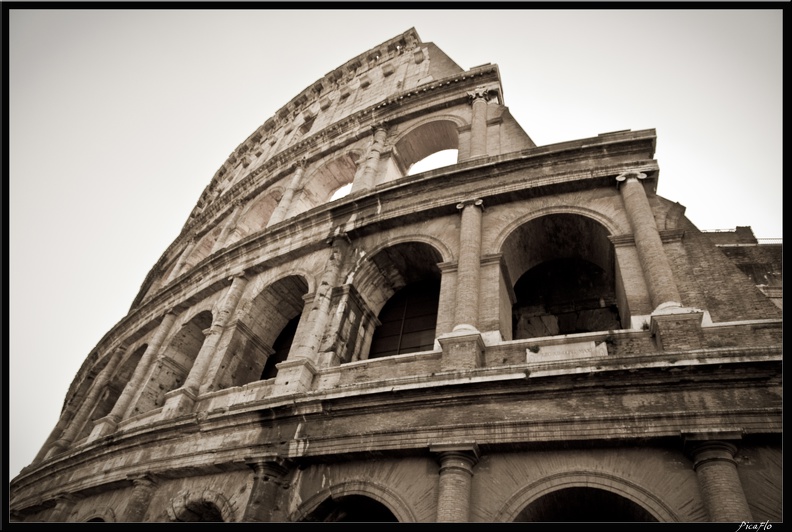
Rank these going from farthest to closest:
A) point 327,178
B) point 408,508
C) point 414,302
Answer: point 327,178 < point 414,302 < point 408,508

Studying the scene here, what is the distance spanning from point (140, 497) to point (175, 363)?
3.91 meters

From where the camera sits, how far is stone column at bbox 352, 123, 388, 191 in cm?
1170

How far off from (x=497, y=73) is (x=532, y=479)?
393 inches

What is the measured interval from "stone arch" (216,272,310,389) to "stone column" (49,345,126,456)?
588cm

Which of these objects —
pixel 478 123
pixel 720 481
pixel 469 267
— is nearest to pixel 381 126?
pixel 478 123

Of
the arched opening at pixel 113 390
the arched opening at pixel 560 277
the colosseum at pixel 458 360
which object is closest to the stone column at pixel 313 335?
the colosseum at pixel 458 360

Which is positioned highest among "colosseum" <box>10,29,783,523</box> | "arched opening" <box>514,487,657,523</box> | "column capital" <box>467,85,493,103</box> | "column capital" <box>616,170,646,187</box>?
"column capital" <box>467,85,493,103</box>

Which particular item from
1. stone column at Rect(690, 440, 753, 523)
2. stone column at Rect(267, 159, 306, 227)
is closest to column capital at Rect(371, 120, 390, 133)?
stone column at Rect(267, 159, 306, 227)

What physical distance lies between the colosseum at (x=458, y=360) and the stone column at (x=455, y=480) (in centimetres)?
3

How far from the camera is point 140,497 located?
7.79 m

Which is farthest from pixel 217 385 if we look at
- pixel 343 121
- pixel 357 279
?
pixel 343 121

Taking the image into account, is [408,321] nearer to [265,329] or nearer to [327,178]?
[265,329]

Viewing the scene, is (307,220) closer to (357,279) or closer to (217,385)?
(357,279)

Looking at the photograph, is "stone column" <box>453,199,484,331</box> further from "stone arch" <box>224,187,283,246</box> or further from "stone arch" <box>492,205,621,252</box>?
"stone arch" <box>224,187,283,246</box>
